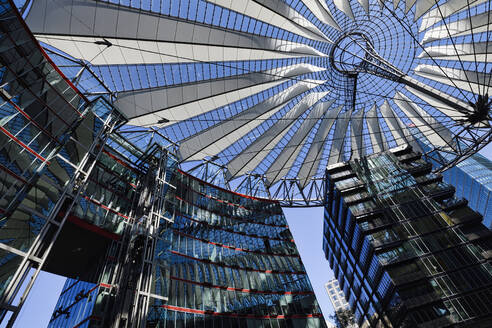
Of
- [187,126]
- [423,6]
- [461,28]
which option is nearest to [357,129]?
[461,28]

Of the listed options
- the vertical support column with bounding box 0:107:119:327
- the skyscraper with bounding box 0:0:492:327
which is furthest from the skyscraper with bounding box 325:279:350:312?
the vertical support column with bounding box 0:107:119:327

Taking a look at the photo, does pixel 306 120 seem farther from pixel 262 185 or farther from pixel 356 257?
pixel 356 257

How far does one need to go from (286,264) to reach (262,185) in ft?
43.5

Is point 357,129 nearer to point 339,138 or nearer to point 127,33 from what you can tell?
point 339,138

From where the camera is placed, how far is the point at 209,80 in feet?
77.5

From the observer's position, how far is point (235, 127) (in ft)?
91.7

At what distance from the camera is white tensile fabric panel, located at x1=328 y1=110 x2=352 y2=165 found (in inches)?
1255

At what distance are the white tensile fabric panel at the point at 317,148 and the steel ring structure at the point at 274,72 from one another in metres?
0.19

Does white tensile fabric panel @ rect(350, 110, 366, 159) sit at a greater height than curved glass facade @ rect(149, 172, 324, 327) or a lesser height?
greater

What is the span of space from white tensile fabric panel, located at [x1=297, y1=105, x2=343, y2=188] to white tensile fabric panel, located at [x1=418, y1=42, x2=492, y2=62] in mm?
10475

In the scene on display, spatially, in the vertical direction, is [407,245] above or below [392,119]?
below

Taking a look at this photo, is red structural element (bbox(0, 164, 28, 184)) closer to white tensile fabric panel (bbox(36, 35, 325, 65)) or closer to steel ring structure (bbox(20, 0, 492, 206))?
steel ring structure (bbox(20, 0, 492, 206))

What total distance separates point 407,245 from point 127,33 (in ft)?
106

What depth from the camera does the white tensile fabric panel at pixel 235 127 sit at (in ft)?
90.3
